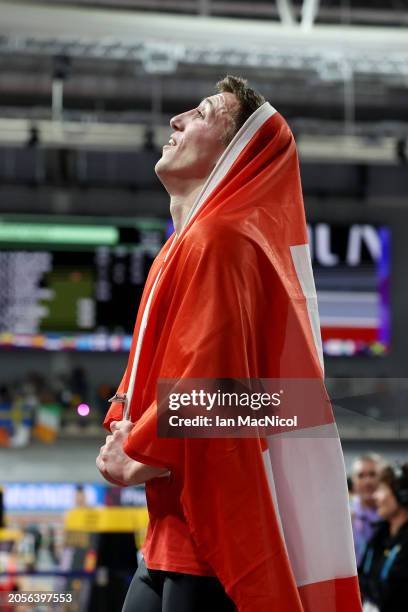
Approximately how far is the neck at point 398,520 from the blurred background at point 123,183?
1.94 metres

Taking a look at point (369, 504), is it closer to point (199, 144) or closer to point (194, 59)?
point (199, 144)

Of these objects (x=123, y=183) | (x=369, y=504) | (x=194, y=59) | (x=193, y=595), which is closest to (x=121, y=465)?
(x=193, y=595)

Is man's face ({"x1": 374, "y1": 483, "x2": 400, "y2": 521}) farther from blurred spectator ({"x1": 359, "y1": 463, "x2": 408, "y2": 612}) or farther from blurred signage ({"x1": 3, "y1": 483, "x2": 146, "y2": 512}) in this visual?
blurred signage ({"x1": 3, "y1": 483, "x2": 146, "y2": 512})

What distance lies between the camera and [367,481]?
5234 millimetres

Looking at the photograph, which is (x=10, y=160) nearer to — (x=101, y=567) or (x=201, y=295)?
(x=101, y=567)

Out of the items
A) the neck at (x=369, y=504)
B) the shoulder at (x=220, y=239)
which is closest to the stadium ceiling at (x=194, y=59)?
the neck at (x=369, y=504)

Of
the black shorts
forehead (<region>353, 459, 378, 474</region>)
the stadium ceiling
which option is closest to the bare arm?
the black shorts

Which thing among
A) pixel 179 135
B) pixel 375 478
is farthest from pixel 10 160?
pixel 179 135

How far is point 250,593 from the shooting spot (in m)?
1.37

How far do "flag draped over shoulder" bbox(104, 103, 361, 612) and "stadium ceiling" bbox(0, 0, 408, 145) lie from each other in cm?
483

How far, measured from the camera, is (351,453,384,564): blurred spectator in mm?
4980

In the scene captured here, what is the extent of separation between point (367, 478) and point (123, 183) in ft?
21.2

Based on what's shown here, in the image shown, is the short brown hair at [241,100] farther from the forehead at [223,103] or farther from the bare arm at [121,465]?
the bare arm at [121,465]

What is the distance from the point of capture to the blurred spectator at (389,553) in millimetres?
3918
